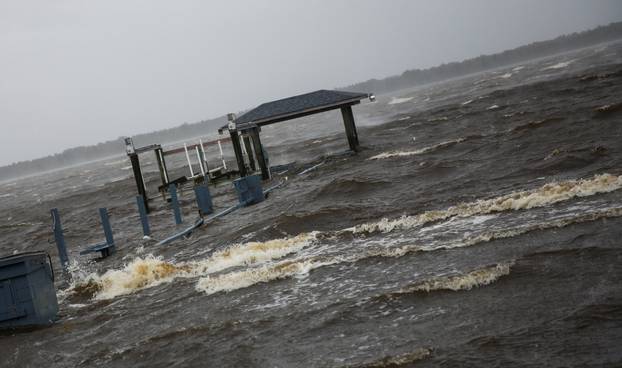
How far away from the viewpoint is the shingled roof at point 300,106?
2809cm

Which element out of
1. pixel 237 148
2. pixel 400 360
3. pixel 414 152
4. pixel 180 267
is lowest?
pixel 400 360

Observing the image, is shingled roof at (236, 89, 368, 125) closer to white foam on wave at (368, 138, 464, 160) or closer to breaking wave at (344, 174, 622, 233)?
white foam on wave at (368, 138, 464, 160)

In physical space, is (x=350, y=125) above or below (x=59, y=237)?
above

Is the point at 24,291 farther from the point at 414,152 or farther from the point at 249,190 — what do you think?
the point at 414,152

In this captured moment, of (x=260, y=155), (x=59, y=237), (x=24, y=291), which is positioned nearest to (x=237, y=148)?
(x=260, y=155)

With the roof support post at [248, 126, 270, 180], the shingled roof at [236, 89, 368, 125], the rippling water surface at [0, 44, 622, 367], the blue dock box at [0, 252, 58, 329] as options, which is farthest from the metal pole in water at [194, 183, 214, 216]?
the blue dock box at [0, 252, 58, 329]

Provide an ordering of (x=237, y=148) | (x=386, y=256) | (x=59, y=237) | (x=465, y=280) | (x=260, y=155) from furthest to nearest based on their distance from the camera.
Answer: (x=260, y=155) < (x=237, y=148) < (x=59, y=237) < (x=386, y=256) < (x=465, y=280)

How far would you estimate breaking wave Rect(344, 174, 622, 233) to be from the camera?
11.9 meters

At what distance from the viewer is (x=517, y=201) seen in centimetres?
1223

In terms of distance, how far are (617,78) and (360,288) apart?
113ft

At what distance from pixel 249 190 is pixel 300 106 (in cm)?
874

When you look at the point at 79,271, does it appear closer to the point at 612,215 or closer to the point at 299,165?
the point at 612,215

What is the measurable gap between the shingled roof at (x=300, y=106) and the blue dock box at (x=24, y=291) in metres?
17.7

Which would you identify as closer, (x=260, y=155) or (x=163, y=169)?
(x=260, y=155)
